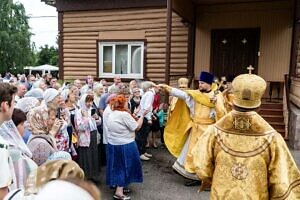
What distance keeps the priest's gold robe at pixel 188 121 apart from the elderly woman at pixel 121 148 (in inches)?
45.7

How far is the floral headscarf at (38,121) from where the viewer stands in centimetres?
340

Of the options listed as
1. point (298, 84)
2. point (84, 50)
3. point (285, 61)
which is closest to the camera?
point (298, 84)

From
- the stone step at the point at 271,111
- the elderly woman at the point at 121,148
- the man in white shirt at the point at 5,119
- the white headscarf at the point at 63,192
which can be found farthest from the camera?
the stone step at the point at 271,111

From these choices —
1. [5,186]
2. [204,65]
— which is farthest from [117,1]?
[5,186]

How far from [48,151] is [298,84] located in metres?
8.03

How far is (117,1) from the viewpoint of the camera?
1275cm

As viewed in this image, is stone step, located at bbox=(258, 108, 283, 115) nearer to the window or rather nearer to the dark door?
the dark door

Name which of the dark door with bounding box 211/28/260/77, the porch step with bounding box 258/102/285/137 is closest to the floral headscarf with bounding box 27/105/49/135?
the porch step with bounding box 258/102/285/137

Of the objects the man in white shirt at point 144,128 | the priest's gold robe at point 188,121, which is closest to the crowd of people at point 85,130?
the man in white shirt at point 144,128

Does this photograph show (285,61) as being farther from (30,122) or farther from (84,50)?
(30,122)

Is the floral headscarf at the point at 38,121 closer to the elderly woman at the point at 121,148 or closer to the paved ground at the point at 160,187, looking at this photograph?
the elderly woman at the point at 121,148

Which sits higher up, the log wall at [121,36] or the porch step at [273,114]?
the log wall at [121,36]

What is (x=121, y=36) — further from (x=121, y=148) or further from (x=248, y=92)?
(x=248, y=92)

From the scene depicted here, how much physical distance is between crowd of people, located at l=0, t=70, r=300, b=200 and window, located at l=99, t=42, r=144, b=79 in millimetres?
6043
